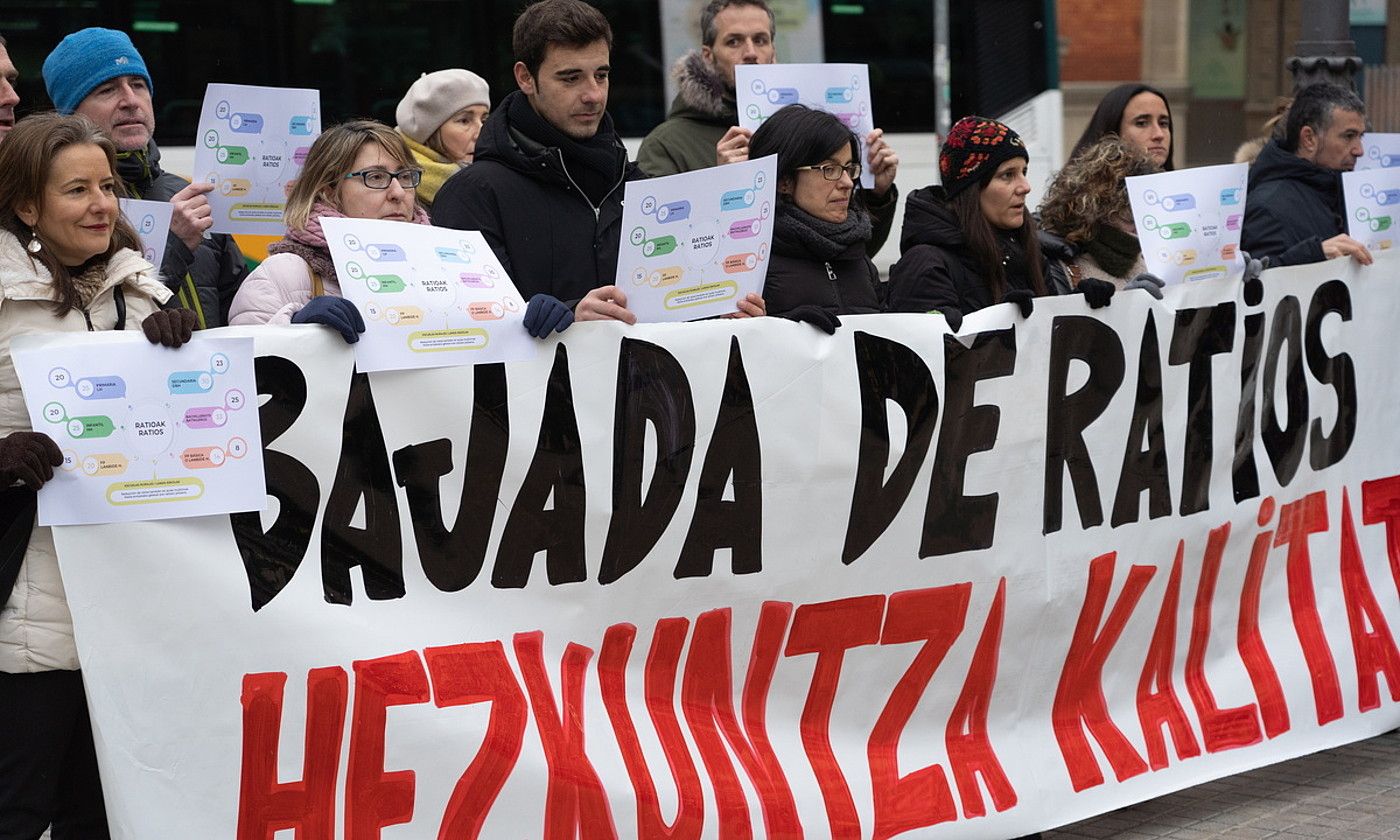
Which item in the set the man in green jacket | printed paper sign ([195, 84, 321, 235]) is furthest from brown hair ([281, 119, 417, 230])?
the man in green jacket

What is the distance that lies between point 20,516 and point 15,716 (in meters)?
0.38

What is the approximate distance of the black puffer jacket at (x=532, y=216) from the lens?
4473 mm

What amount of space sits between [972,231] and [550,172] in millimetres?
1191

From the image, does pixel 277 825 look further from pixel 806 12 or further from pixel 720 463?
pixel 806 12

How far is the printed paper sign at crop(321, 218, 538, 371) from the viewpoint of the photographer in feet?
12.3

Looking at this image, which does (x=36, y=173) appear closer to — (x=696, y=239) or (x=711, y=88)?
(x=696, y=239)

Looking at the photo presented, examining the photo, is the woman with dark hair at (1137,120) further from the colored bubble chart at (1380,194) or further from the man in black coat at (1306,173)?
the colored bubble chart at (1380,194)

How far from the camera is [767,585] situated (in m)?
4.28

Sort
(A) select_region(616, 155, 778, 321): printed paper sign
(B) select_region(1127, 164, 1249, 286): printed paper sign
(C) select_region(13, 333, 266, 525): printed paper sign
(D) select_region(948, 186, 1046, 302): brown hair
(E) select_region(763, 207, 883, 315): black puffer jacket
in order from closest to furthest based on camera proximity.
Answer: (C) select_region(13, 333, 266, 525): printed paper sign < (A) select_region(616, 155, 778, 321): printed paper sign < (E) select_region(763, 207, 883, 315): black puffer jacket < (D) select_region(948, 186, 1046, 302): brown hair < (B) select_region(1127, 164, 1249, 286): printed paper sign

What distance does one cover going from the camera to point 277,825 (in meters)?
3.69

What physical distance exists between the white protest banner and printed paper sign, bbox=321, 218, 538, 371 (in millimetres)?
59

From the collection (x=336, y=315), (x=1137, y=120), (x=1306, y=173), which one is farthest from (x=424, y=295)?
(x=1306, y=173)

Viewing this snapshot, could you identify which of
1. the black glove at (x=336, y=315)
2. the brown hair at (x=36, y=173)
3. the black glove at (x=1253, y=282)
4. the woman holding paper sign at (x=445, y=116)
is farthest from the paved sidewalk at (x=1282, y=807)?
the brown hair at (x=36, y=173)

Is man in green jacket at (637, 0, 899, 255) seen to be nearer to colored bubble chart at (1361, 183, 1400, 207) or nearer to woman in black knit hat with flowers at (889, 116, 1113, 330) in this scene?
woman in black knit hat with flowers at (889, 116, 1113, 330)
